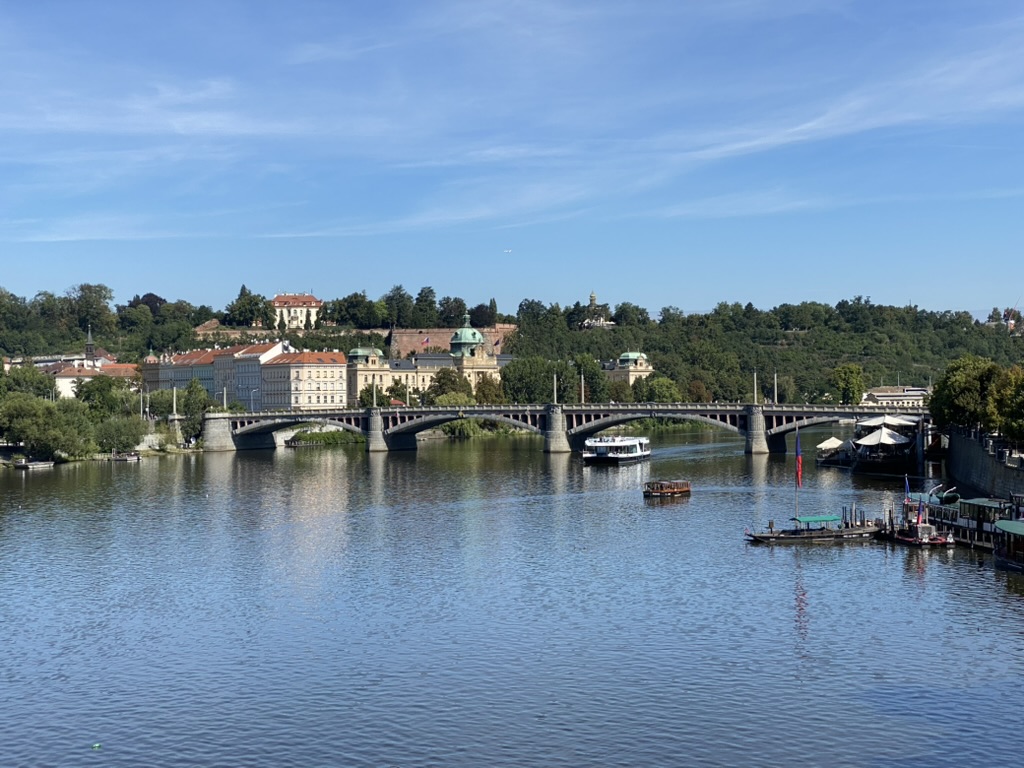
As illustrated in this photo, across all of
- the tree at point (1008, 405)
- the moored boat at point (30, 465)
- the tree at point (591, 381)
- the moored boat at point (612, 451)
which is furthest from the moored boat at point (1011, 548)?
the tree at point (591, 381)

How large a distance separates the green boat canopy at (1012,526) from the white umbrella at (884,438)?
44.5 meters

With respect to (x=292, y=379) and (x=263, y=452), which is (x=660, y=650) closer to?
(x=263, y=452)

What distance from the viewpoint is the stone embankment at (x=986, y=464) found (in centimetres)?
6988

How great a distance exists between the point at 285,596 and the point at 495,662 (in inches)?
548

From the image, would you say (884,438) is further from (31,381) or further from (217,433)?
(31,381)

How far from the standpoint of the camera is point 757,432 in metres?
119

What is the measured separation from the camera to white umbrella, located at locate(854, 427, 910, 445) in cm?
10062

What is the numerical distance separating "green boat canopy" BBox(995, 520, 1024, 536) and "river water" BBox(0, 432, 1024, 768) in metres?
2.52

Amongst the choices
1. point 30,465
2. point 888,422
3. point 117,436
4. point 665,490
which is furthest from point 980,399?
point 117,436

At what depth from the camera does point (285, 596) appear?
5325 cm

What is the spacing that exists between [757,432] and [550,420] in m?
20.8

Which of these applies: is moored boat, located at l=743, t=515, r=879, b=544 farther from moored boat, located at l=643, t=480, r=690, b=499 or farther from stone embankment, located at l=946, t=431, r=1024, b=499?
moored boat, located at l=643, t=480, r=690, b=499

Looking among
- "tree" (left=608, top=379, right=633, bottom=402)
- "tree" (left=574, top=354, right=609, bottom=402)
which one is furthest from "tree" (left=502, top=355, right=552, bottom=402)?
"tree" (left=608, top=379, right=633, bottom=402)

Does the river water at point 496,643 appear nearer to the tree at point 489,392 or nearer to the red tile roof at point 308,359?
the tree at point 489,392
